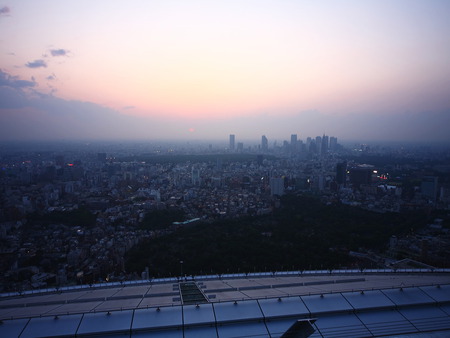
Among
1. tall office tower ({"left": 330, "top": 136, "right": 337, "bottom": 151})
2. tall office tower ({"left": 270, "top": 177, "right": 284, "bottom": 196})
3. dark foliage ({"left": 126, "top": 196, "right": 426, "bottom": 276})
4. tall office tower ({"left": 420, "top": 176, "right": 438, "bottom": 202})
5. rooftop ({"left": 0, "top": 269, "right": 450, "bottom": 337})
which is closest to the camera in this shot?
rooftop ({"left": 0, "top": 269, "right": 450, "bottom": 337})

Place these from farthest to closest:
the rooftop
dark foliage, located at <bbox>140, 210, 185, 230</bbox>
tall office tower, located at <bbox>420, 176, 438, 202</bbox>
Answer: tall office tower, located at <bbox>420, 176, 438, 202</bbox>, dark foliage, located at <bbox>140, 210, 185, 230</bbox>, the rooftop

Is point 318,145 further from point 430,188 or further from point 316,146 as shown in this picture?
point 430,188

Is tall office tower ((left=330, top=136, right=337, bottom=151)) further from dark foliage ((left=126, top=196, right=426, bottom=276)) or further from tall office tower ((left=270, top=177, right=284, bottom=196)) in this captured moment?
dark foliage ((left=126, top=196, right=426, bottom=276))

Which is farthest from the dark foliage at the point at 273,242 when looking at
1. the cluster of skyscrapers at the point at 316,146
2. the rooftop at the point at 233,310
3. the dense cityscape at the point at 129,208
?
the cluster of skyscrapers at the point at 316,146

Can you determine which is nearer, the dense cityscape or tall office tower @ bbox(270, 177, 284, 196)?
the dense cityscape

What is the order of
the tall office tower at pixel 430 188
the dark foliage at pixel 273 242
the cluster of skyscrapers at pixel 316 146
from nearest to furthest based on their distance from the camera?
the dark foliage at pixel 273 242, the tall office tower at pixel 430 188, the cluster of skyscrapers at pixel 316 146

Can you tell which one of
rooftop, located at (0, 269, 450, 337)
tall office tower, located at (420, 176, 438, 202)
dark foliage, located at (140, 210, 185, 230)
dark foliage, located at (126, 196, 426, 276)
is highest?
rooftop, located at (0, 269, 450, 337)

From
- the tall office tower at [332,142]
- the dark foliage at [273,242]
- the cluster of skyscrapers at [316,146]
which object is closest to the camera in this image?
the dark foliage at [273,242]

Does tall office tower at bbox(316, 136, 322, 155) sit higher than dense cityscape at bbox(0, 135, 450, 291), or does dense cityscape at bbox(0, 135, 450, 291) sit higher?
tall office tower at bbox(316, 136, 322, 155)

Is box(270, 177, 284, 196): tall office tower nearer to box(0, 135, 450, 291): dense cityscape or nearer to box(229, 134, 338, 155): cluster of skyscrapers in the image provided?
box(0, 135, 450, 291): dense cityscape

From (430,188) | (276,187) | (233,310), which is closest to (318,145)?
(276,187)

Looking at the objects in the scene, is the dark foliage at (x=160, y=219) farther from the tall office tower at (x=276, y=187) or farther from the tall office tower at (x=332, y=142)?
the tall office tower at (x=332, y=142)

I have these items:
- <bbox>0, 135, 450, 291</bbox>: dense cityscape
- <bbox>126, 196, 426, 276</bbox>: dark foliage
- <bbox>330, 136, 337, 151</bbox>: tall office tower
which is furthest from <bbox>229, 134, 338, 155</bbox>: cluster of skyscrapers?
<bbox>126, 196, 426, 276</bbox>: dark foliage
